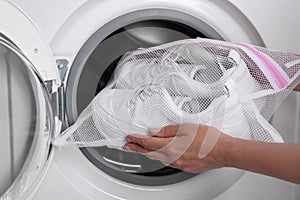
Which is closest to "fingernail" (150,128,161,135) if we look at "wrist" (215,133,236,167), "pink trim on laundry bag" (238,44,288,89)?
"wrist" (215,133,236,167)

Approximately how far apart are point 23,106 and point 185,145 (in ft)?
1.13

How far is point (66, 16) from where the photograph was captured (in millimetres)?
859

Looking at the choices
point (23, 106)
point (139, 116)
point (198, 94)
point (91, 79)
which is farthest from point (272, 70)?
point (23, 106)

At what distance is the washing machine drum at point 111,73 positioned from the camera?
954mm

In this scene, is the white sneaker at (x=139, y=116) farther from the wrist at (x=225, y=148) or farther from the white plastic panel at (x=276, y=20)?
the white plastic panel at (x=276, y=20)

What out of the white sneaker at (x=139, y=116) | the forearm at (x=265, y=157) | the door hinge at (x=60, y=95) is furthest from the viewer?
the door hinge at (x=60, y=95)

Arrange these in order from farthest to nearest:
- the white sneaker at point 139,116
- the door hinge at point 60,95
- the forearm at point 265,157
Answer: the door hinge at point 60,95 < the white sneaker at point 139,116 < the forearm at point 265,157

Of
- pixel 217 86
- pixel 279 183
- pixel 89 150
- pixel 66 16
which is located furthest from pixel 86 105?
pixel 279 183

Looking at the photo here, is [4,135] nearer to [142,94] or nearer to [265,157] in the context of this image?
[142,94]

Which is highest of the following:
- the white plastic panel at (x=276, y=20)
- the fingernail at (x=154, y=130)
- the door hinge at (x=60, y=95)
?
the white plastic panel at (x=276, y=20)

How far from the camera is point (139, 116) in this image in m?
0.83

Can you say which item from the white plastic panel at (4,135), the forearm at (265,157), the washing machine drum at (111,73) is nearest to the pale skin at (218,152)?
the forearm at (265,157)

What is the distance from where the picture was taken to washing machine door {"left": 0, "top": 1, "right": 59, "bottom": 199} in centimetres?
83

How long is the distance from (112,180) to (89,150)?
0.09m
